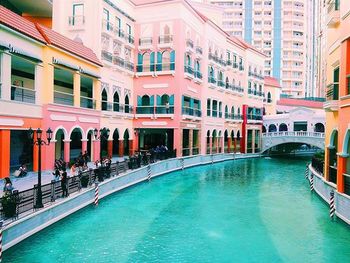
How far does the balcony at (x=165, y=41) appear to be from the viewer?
3234 cm

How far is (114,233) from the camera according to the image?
43.3ft

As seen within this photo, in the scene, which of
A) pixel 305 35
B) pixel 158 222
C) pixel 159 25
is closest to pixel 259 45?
pixel 305 35

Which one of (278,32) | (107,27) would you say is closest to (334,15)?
(107,27)

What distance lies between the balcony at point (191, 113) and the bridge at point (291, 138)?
603 inches

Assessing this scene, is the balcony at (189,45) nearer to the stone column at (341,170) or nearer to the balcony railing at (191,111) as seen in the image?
the balcony railing at (191,111)

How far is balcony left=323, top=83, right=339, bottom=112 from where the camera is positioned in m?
16.4

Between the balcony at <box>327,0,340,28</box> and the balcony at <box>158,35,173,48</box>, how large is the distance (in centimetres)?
1737

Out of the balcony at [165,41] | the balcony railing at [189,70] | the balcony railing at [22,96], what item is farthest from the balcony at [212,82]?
the balcony railing at [22,96]

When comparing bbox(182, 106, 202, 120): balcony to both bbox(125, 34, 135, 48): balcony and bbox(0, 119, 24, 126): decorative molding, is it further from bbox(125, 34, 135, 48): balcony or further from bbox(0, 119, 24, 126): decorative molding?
bbox(0, 119, 24, 126): decorative molding

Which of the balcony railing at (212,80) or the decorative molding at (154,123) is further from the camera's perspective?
the balcony railing at (212,80)

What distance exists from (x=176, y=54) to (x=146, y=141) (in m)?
10.4

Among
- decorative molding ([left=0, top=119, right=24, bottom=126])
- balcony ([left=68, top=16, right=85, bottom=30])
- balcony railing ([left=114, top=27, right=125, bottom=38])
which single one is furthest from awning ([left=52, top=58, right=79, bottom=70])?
balcony railing ([left=114, top=27, right=125, bottom=38])

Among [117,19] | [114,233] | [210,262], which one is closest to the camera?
[210,262]

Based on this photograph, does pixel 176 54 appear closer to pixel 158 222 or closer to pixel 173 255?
pixel 158 222
